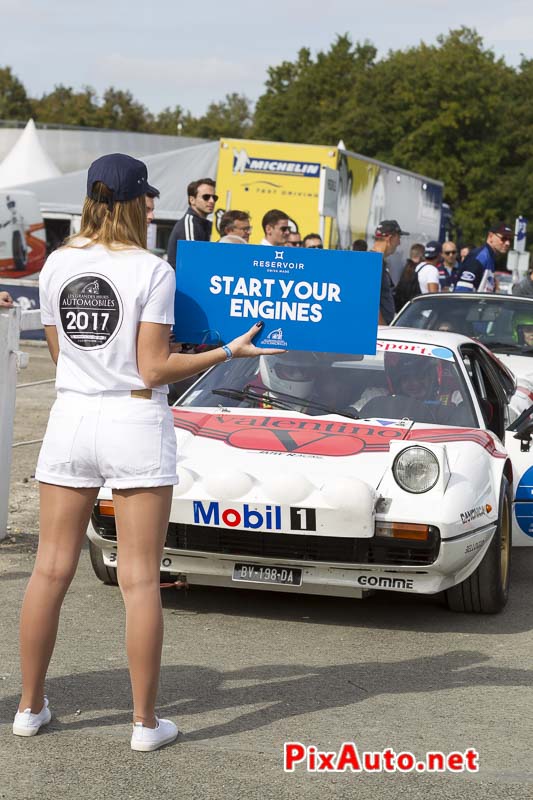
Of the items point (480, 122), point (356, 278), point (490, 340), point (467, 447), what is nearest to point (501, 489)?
point (467, 447)

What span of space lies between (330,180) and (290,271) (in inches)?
514

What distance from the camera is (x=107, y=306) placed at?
3834mm

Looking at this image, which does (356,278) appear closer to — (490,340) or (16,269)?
(490,340)

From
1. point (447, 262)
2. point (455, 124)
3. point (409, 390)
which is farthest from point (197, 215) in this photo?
point (455, 124)

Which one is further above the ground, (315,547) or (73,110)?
(73,110)

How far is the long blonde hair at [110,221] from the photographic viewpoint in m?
3.88

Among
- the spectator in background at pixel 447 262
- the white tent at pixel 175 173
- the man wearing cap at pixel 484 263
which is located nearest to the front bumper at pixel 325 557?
the man wearing cap at pixel 484 263

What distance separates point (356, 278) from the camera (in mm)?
5055

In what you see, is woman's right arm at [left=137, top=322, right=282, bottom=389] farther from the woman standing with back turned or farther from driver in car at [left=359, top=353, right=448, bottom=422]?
driver in car at [left=359, top=353, right=448, bottom=422]

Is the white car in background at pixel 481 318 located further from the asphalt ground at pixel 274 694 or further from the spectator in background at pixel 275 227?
the asphalt ground at pixel 274 694

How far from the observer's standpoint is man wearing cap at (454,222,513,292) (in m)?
13.2

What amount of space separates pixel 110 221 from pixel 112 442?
0.67 metres

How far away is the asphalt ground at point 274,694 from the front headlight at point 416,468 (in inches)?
26.9

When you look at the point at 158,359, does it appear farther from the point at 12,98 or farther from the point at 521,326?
the point at 12,98
